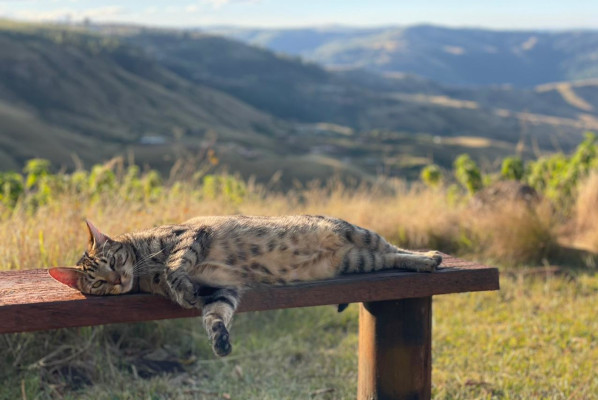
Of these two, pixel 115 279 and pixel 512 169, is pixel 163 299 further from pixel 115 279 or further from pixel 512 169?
pixel 512 169

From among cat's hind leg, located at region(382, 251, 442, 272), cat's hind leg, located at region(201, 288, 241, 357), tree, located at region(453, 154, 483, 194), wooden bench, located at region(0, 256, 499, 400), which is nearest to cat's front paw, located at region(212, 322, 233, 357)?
cat's hind leg, located at region(201, 288, 241, 357)

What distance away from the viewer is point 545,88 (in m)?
154

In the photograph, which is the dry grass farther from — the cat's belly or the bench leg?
the cat's belly

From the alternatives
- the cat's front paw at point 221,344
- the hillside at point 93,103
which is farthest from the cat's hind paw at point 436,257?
the hillside at point 93,103

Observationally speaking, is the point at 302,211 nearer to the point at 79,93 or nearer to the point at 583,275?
the point at 583,275

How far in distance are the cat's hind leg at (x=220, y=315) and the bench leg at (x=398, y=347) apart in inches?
28.0

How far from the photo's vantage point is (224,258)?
2.71 meters

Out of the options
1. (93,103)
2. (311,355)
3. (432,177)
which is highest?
(93,103)

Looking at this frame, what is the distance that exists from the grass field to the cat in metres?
1.11

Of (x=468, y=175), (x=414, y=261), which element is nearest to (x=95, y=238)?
(x=414, y=261)

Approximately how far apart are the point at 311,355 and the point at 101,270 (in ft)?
7.38

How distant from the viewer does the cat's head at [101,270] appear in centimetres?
250

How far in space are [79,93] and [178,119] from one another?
408 inches

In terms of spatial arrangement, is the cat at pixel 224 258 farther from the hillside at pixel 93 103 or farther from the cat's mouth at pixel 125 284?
the hillside at pixel 93 103
